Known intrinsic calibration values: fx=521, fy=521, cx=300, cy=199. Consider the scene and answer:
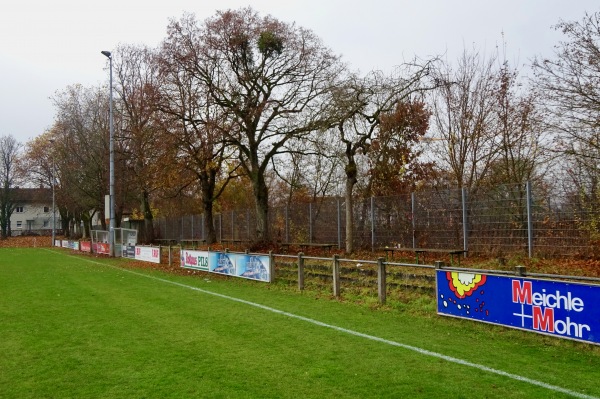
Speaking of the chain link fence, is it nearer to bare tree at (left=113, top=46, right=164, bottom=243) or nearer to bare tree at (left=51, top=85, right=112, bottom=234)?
bare tree at (left=113, top=46, right=164, bottom=243)

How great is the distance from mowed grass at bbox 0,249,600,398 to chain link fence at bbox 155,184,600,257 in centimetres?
502

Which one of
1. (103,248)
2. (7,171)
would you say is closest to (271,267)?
(103,248)

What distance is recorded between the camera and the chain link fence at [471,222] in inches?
526

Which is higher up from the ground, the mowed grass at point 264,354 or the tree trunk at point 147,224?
the tree trunk at point 147,224

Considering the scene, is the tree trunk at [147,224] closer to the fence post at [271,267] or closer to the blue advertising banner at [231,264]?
the blue advertising banner at [231,264]

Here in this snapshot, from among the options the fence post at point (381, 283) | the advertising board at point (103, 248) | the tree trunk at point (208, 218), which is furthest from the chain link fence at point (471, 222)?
the advertising board at point (103, 248)

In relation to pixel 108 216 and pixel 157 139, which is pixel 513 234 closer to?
pixel 157 139

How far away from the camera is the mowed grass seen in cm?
617

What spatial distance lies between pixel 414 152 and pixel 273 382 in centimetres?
1841

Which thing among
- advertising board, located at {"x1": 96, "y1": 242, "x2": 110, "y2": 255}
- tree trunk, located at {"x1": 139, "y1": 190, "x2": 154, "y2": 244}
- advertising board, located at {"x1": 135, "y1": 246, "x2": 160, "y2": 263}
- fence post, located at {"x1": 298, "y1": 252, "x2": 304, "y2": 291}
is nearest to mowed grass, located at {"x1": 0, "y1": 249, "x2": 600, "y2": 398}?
fence post, located at {"x1": 298, "y1": 252, "x2": 304, "y2": 291}

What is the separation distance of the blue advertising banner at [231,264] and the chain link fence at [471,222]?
192 inches

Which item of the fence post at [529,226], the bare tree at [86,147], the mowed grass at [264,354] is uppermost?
the bare tree at [86,147]

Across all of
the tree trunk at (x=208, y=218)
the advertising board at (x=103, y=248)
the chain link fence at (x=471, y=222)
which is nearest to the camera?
the chain link fence at (x=471, y=222)

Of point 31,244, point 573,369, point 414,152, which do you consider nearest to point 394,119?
point 414,152
